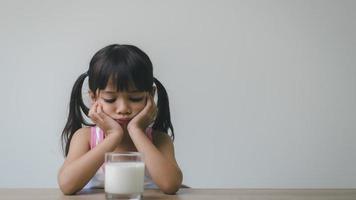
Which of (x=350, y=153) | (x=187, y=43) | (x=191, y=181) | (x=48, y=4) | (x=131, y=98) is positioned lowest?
(x=191, y=181)

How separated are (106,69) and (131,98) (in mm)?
108

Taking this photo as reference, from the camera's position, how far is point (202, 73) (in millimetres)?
2287

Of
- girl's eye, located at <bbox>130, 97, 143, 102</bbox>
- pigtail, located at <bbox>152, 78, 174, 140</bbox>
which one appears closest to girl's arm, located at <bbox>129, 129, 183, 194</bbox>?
girl's eye, located at <bbox>130, 97, 143, 102</bbox>

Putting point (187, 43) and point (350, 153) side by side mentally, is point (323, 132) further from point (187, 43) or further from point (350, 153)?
point (187, 43)

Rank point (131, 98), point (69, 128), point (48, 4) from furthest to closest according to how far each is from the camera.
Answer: point (48, 4), point (69, 128), point (131, 98)

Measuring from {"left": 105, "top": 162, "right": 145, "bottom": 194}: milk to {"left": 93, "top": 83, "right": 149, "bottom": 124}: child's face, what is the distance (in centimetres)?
29

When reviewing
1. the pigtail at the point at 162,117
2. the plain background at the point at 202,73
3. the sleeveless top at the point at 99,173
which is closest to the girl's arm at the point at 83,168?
the sleeveless top at the point at 99,173

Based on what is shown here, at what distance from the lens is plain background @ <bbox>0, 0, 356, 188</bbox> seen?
228 centimetres

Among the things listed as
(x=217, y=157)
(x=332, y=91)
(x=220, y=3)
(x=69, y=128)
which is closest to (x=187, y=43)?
(x=220, y=3)

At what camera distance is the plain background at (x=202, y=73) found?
89.9 inches

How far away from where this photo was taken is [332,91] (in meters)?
2.34

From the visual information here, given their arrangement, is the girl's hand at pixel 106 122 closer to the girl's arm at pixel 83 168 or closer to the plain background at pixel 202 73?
the girl's arm at pixel 83 168

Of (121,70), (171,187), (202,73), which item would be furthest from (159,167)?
(202,73)

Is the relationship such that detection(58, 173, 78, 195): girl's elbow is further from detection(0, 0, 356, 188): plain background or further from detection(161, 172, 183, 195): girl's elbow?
detection(0, 0, 356, 188): plain background
